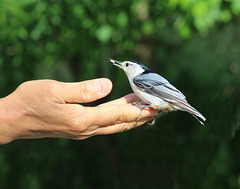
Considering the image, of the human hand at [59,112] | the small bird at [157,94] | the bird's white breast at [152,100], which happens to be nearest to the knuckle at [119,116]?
the human hand at [59,112]

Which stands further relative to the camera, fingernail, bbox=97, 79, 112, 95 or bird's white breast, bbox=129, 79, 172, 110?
bird's white breast, bbox=129, 79, 172, 110

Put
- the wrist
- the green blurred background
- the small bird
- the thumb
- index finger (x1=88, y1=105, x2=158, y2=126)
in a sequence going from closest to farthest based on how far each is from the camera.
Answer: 1. the thumb
2. index finger (x1=88, y1=105, x2=158, y2=126)
3. the wrist
4. the small bird
5. the green blurred background

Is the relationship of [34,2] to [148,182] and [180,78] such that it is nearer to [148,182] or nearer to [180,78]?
[148,182]

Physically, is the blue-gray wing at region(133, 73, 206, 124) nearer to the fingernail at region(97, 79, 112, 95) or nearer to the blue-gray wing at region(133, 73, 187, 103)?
the blue-gray wing at region(133, 73, 187, 103)

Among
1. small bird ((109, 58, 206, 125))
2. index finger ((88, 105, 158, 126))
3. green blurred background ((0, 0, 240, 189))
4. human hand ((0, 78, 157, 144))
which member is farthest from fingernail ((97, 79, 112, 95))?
green blurred background ((0, 0, 240, 189))

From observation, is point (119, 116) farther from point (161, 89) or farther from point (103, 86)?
point (161, 89)

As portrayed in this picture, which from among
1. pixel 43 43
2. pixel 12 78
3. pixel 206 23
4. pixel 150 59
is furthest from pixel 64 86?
pixel 12 78

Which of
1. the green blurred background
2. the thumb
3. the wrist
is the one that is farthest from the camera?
the green blurred background
